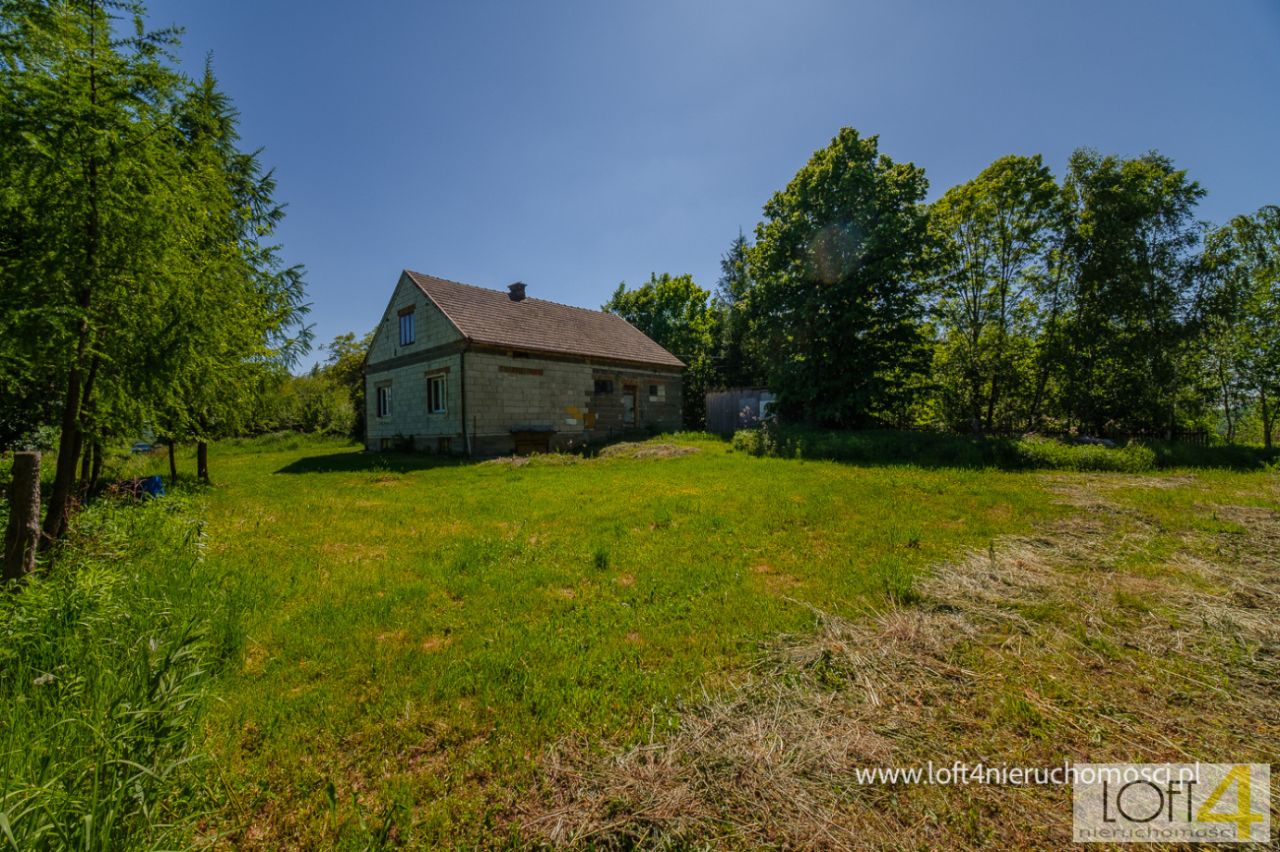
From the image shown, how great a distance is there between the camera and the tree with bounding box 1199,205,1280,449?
44.4ft

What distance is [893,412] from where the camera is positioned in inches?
651

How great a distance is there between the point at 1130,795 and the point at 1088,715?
530 mm

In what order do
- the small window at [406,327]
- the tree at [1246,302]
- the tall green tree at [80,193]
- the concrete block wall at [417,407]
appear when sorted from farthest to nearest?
1. the small window at [406,327]
2. the concrete block wall at [417,407]
3. the tree at [1246,302]
4. the tall green tree at [80,193]

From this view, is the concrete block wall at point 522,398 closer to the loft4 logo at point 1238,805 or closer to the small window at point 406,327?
the small window at point 406,327

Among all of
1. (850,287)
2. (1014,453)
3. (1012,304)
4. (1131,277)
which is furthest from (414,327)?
(1131,277)

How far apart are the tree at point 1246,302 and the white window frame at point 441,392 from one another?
2491cm

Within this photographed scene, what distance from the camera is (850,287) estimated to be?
A: 50.8 ft

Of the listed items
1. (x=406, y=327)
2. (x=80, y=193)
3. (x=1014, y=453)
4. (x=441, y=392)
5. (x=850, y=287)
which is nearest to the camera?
(x=80, y=193)

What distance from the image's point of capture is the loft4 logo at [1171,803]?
72.9 inches

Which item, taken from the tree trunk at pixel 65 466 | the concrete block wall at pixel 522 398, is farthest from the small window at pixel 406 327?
the tree trunk at pixel 65 466

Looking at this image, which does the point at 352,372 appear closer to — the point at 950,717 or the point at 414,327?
the point at 414,327

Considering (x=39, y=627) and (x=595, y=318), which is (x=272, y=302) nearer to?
(x=39, y=627)

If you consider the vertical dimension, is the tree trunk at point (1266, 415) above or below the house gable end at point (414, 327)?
below

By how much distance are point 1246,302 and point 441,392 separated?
87.9ft
